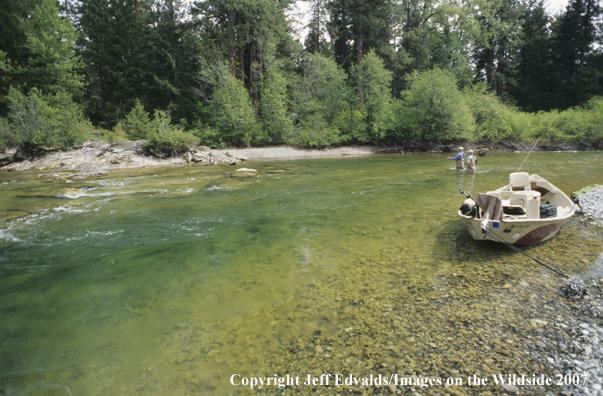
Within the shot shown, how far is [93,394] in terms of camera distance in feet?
10.5

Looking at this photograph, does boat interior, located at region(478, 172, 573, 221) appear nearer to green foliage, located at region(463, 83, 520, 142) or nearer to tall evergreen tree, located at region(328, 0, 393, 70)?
green foliage, located at region(463, 83, 520, 142)

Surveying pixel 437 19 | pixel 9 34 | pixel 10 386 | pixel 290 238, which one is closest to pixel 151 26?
pixel 9 34

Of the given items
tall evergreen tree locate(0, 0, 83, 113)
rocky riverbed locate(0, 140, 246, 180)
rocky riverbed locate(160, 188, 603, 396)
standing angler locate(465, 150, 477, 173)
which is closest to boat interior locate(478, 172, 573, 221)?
rocky riverbed locate(160, 188, 603, 396)

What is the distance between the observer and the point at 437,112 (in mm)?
33281

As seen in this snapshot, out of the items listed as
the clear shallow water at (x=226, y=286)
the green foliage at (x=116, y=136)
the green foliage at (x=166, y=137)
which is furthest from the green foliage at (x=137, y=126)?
the clear shallow water at (x=226, y=286)

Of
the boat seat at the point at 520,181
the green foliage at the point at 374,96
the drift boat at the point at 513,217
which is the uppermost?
the green foliage at the point at 374,96

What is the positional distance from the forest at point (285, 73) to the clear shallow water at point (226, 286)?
62.9ft

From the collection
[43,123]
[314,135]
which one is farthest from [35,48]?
[314,135]

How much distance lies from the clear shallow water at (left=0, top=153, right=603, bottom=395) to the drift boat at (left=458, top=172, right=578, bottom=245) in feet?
1.40

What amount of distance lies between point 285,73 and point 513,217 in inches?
1438

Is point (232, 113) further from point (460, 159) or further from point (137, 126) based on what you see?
point (460, 159)

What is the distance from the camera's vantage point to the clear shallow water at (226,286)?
3576 mm

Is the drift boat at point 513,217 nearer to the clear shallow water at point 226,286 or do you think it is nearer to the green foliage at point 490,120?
the clear shallow water at point 226,286

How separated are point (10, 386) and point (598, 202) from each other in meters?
14.0
